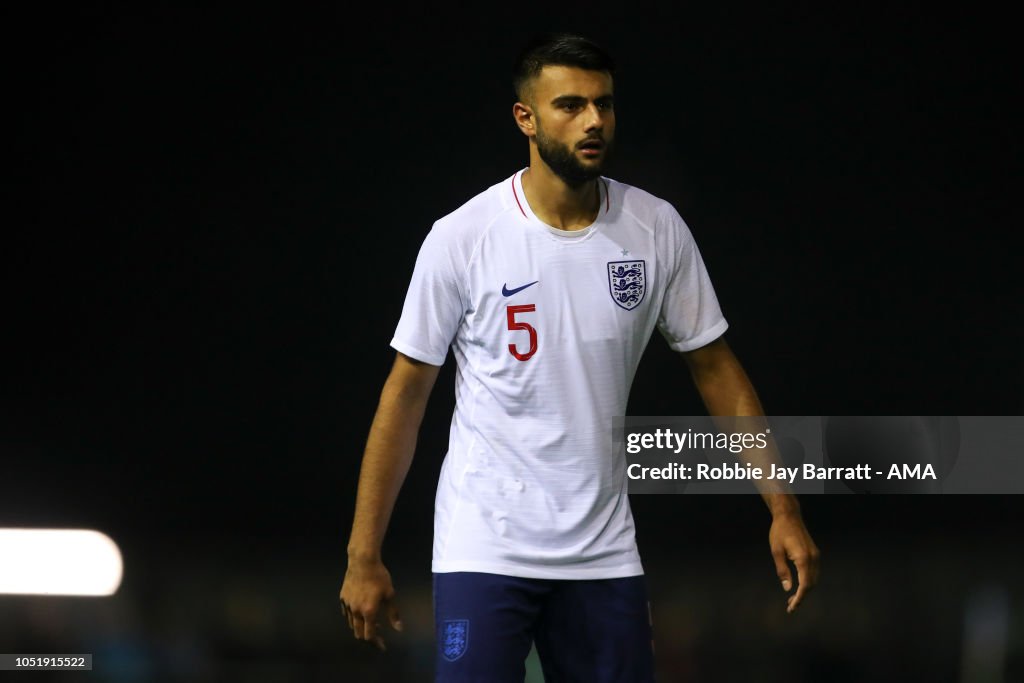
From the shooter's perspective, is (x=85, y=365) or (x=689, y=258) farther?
(x=85, y=365)

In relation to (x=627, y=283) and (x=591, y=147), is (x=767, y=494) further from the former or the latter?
(x=591, y=147)

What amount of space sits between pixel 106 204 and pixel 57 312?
0.39 m

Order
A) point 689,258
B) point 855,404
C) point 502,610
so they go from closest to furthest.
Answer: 1. point 502,610
2. point 689,258
3. point 855,404

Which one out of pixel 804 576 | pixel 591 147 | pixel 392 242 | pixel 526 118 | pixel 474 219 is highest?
pixel 392 242

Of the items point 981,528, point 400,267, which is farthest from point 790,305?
point 400,267

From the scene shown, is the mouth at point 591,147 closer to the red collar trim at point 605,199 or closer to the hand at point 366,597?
the red collar trim at point 605,199

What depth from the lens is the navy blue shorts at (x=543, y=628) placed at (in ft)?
8.51

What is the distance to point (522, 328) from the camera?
267 centimetres

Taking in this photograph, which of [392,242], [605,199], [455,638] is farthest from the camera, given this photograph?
[392,242]

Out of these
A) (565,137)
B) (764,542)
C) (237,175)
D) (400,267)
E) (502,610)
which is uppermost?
(237,175)

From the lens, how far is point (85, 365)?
4609 millimetres

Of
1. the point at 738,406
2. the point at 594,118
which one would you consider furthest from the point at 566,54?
the point at 738,406

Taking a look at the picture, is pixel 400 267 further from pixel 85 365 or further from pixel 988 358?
pixel 988 358

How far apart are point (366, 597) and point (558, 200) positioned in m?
0.83
